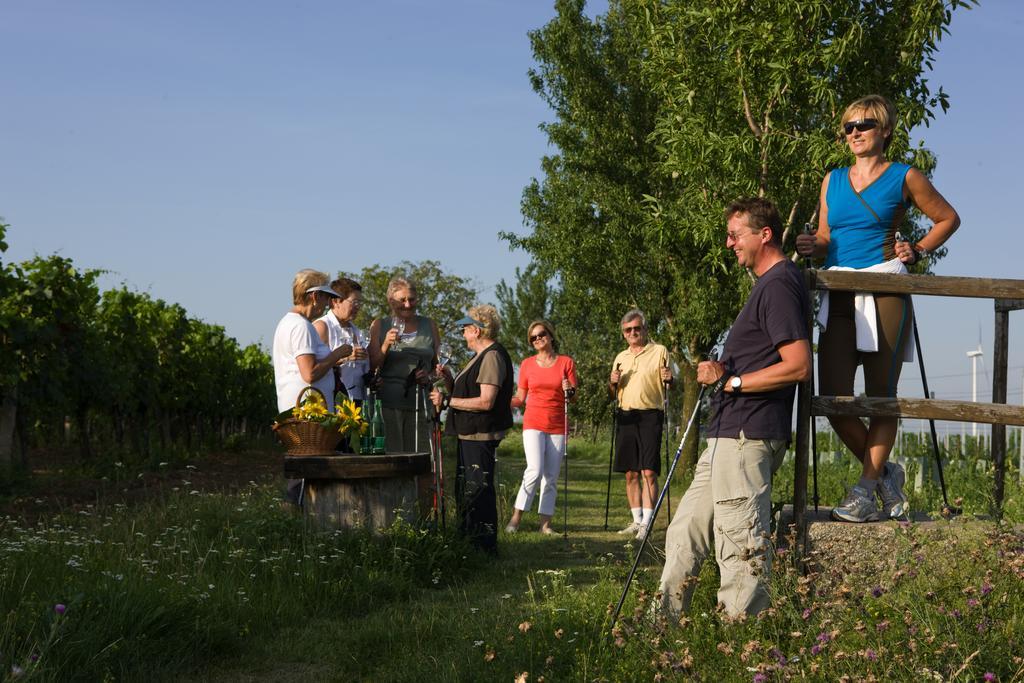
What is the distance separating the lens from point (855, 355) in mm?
5301

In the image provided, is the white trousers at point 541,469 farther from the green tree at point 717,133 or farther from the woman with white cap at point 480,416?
the green tree at point 717,133

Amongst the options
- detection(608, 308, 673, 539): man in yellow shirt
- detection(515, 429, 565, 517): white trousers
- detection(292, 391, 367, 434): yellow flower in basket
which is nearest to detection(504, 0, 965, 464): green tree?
detection(608, 308, 673, 539): man in yellow shirt

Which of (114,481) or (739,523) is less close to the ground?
(739,523)

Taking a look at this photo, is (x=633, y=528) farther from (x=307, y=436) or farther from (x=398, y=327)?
(x=307, y=436)

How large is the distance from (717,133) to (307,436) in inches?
316

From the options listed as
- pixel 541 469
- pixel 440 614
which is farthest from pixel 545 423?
pixel 440 614

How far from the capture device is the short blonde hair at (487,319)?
8211mm

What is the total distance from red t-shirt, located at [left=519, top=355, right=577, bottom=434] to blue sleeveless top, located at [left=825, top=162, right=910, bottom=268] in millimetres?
4287

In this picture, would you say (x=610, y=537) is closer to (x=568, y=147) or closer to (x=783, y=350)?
(x=783, y=350)

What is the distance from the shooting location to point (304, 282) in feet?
23.7

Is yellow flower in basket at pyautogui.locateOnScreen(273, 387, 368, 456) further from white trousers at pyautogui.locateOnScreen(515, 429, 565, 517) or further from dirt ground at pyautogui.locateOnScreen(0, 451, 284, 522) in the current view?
white trousers at pyautogui.locateOnScreen(515, 429, 565, 517)

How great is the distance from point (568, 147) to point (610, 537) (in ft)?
37.5

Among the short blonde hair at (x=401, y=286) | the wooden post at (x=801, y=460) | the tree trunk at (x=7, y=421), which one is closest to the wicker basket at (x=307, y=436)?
the short blonde hair at (x=401, y=286)

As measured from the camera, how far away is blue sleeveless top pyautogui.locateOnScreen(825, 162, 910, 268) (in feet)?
16.9
